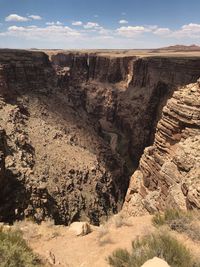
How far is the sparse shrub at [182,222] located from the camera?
859cm

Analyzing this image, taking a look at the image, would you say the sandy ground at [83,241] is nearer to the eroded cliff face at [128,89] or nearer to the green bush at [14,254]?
the green bush at [14,254]

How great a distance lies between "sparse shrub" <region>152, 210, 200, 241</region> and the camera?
8594mm

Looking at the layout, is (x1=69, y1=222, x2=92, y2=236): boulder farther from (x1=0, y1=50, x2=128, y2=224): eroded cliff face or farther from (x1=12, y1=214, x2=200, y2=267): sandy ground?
(x1=0, y1=50, x2=128, y2=224): eroded cliff face

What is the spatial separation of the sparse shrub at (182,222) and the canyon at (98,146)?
1.15 m

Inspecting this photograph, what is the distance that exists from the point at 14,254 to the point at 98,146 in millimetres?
30008

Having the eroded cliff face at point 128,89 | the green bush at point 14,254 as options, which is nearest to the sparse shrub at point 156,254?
the green bush at point 14,254

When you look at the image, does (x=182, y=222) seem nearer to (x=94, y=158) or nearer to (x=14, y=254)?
(x=14, y=254)

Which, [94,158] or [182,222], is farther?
[94,158]

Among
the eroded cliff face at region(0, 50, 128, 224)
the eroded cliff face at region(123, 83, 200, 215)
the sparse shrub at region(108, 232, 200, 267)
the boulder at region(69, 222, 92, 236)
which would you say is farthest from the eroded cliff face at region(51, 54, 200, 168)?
the sparse shrub at region(108, 232, 200, 267)

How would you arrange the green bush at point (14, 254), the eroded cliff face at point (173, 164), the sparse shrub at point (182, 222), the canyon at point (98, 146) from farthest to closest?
1. the canyon at point (98, 146)
2. the eroded cliff face at point (173, 164)
3. the sparse shrub at point (182, 222)
4. the green bush at point (14, 254)

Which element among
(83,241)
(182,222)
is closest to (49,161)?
(83,241)

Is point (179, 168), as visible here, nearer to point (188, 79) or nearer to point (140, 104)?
point (188, 79)

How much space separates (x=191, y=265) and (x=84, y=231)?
4.28 m

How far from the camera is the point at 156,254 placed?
6945mm
